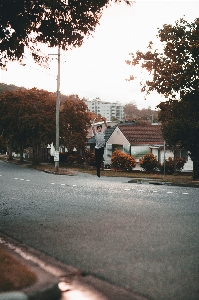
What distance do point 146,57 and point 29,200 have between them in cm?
1552

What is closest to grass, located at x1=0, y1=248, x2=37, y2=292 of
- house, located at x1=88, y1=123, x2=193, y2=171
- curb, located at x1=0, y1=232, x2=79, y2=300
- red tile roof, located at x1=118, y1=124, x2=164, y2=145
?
curb, located at x1=0, y1=232, x2=79, y2=300

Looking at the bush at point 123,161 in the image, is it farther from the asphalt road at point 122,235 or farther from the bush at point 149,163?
the asphalt road at point 122,235

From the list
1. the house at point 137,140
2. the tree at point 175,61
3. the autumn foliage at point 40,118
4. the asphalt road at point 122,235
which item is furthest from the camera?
the house at point 137,140

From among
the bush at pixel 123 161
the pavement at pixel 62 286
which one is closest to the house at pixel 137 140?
the bush at pixel 123 161

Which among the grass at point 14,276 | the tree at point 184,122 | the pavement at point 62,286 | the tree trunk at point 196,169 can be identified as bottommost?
the pavement at point 62,286

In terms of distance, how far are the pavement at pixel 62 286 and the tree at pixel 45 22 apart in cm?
563

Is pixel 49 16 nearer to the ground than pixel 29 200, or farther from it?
farther from it

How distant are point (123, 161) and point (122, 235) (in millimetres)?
29362

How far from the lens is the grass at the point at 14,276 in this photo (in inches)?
163

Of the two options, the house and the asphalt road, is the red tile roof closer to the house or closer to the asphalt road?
the house

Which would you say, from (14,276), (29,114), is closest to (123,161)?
(29,114)

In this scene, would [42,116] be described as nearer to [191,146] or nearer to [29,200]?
[191,146]

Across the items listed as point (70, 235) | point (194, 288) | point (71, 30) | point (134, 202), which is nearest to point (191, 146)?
point (134, 202)

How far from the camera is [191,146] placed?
78.5 ft
